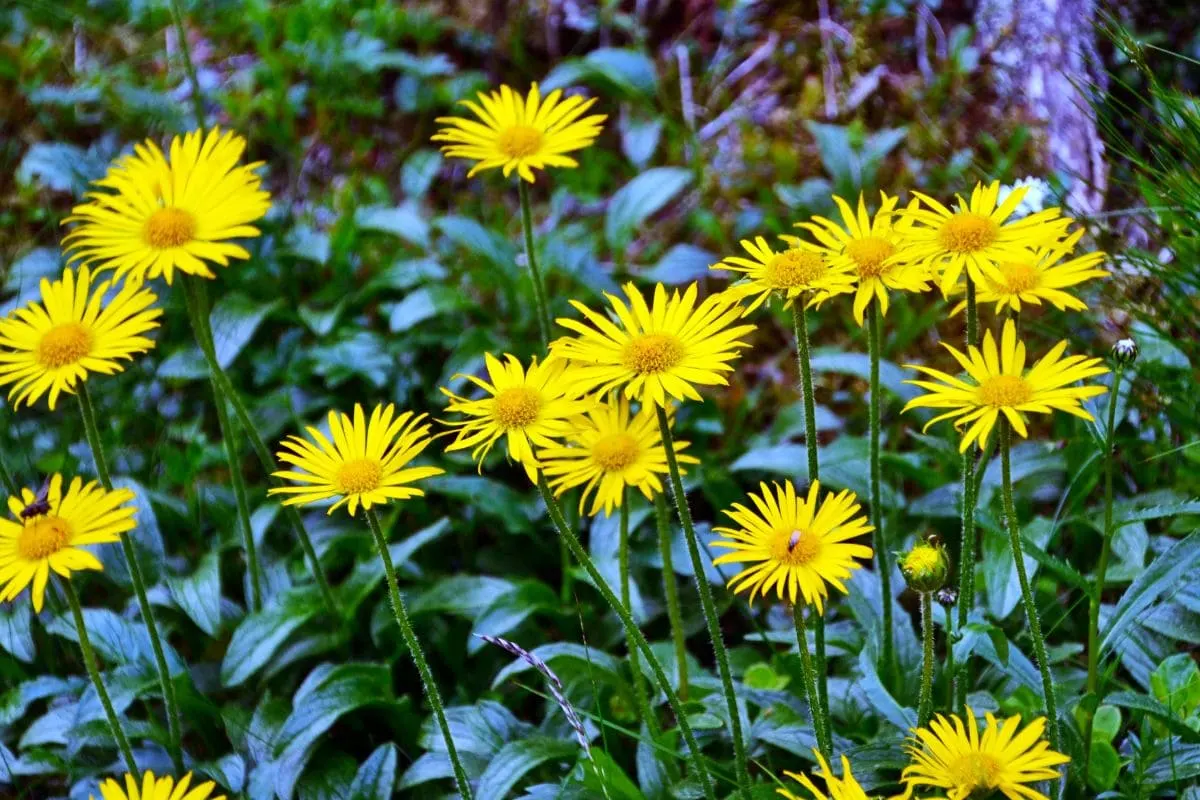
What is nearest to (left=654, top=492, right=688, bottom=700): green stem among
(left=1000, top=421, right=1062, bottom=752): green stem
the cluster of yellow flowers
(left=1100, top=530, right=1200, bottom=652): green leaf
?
the cluster of yellow flowers

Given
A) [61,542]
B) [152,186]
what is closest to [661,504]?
[61,542]

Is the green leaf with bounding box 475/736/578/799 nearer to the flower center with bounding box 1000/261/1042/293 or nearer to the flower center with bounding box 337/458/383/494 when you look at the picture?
the flower center with bounding box 337/458/383/494

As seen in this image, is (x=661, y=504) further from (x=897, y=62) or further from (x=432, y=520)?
(x=897, y=62)

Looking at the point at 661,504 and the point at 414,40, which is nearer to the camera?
the point at 661,504

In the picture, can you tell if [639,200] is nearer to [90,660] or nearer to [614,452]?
[614,452]

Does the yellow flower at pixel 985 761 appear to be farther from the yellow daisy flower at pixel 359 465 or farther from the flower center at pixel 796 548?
the yellow daisy flower at pixel 359 465

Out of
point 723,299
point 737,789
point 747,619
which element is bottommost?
point 737,789

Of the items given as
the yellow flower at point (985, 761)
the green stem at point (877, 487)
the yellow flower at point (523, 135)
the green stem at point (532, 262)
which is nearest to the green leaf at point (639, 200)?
the green stem at point (532, 262)

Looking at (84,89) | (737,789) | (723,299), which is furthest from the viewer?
(84,89)

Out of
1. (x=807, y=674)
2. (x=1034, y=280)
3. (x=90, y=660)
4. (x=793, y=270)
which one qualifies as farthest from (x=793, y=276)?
(x=90, y=660)
